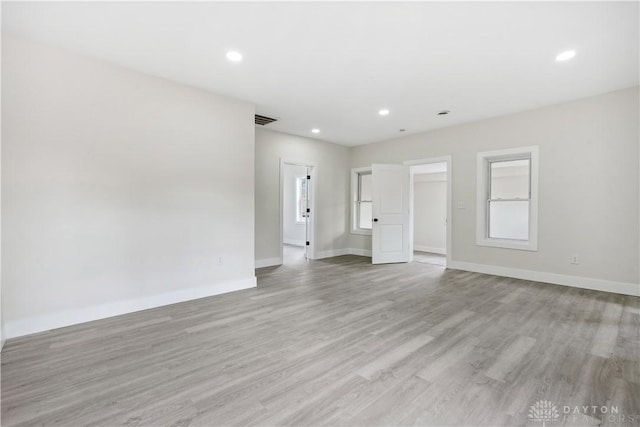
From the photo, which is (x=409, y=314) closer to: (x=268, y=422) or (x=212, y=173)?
(x=268, y=422)

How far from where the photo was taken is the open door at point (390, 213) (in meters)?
6.30

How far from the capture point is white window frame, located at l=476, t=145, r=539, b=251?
471cm

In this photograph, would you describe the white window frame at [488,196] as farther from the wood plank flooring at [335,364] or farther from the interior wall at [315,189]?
the interior wall at [315,189]

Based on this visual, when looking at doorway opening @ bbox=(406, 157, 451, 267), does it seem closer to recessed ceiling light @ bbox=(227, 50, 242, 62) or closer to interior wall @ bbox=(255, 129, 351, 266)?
interior wall @ bbox=(255, 129, 351, 266)

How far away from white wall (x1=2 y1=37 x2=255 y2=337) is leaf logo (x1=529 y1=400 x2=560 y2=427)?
11.4 feet

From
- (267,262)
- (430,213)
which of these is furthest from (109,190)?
(430,213)

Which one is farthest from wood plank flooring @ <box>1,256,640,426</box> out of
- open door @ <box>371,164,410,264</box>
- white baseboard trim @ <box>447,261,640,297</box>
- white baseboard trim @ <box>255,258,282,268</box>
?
open door @ <box>371,164,410,264</box>

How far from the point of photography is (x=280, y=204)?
604 cm

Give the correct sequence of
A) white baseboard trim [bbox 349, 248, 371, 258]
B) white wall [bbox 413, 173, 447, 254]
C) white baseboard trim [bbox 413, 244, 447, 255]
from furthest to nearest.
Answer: white wall [bbox 413, 173, 447, 254] → white baseboard trim [bbox 413, 244, 447, 255] → white baseboard trim [bbox 349, 248, 371, 258]

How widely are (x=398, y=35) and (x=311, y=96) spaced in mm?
1697

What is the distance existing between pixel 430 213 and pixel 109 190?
23.6 ft

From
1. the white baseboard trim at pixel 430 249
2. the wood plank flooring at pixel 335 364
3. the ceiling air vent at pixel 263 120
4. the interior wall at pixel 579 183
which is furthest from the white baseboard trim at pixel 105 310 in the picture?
the white baseboard trim at pixel 430 249

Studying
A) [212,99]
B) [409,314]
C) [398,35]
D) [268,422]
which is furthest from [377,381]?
[212,99]

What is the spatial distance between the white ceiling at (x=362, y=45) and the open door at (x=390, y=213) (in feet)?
7.43
